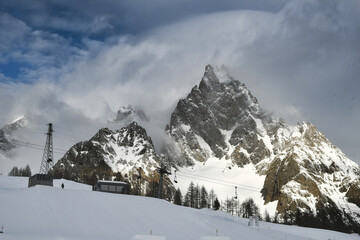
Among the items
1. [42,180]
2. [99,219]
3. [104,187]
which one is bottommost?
[99,219]

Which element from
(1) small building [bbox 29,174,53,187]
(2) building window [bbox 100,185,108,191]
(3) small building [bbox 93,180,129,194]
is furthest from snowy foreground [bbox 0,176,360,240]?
(2) building window [bbox 100,185,108,191]

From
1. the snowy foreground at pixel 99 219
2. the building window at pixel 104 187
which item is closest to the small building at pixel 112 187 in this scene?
the building window at pixel 104 187

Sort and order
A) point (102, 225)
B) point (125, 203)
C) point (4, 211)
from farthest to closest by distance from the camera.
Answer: point (125, 203), point (102, 225), point (4, 211)

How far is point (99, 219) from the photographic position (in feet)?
172

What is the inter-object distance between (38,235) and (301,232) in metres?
54.6

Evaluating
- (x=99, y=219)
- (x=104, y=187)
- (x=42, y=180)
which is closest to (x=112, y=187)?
(x=104, y=187)

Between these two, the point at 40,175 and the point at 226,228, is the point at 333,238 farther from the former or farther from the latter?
the point at 40,175

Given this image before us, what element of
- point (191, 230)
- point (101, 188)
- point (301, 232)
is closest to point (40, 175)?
point (101, 188)

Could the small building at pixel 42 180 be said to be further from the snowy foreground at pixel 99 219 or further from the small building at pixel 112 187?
the snowy foreground at pixel 99 219

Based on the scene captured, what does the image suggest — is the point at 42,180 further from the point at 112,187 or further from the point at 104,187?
the point at 112,187

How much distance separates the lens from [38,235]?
4016 centimetres

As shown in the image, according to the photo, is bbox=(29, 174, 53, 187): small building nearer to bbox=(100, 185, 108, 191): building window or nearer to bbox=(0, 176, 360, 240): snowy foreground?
bbox=(100, 185, 108, 191): building window

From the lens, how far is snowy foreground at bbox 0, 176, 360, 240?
45031 millimetres

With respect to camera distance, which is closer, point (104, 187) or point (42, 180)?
point (42, 180)
